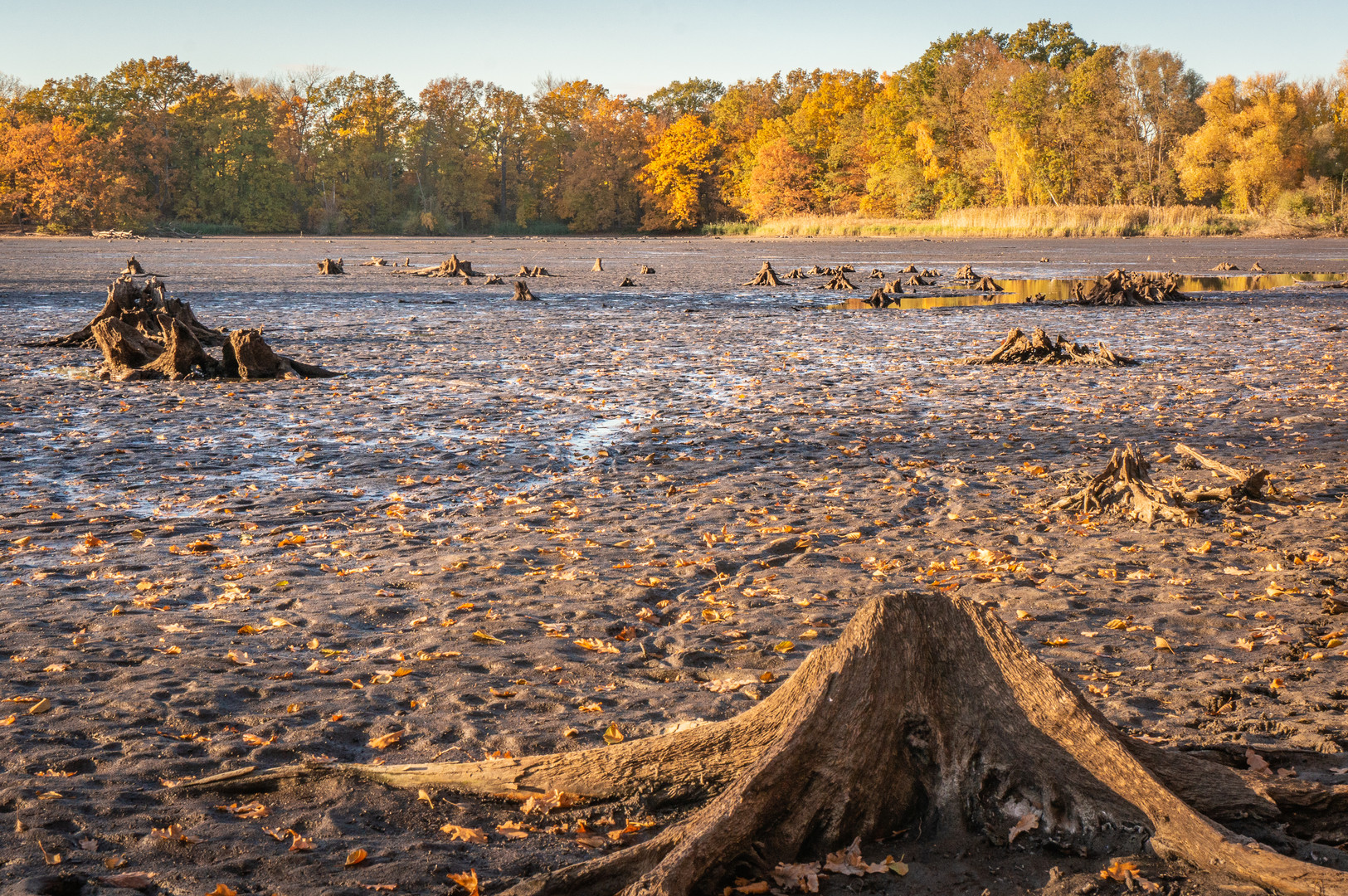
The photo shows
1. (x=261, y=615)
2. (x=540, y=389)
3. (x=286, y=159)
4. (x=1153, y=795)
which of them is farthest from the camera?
→ (x=286, y=159)

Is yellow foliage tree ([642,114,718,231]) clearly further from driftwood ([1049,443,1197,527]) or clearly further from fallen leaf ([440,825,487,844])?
fallen leaf ([440,825,487,844])

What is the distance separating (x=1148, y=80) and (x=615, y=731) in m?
93.0

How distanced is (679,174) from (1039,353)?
3721 inches

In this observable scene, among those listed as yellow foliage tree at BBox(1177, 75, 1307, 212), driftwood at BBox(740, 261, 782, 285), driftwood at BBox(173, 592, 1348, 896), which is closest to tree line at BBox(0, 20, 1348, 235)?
yellow foliage tree at BBox(1177, 75, 1307, 212)

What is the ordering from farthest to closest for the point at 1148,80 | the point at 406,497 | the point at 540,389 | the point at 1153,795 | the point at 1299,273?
the point at 1148,80, the point at 1299,273, the point at 540,389, the point at 406,497, the point at 1153,795

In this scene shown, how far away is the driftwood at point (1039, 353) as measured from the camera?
48.6 ft

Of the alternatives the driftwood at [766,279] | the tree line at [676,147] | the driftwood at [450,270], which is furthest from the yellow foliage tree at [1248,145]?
the driftwood at [450,270]

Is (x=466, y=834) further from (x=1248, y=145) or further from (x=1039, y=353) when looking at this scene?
(x=1248, y=145)

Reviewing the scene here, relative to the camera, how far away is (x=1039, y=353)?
1502 centimetres

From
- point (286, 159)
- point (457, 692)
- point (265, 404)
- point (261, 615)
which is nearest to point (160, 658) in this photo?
point (261, 615)

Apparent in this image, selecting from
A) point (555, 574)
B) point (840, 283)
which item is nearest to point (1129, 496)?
point (555, 574)

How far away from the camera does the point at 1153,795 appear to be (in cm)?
309

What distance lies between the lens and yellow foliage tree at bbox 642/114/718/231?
10519 cm

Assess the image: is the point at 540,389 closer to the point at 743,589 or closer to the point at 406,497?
the point at 406,497
